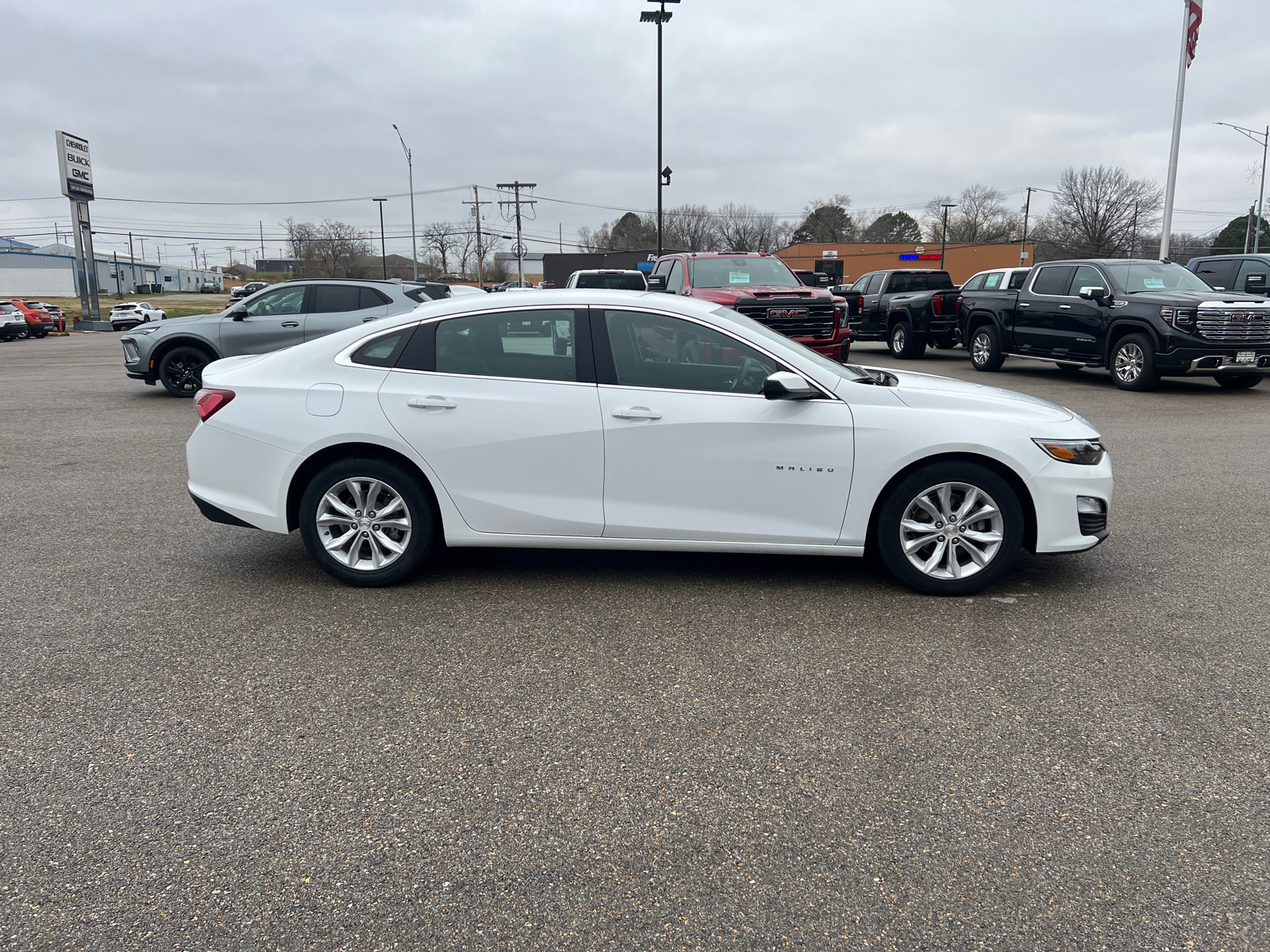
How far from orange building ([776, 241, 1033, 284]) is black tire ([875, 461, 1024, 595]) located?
246 ft

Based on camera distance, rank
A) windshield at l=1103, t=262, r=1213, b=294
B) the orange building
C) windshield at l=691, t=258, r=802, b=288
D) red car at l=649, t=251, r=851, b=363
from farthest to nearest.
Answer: the orange building < windshield at l=691, t=258, r=802, b=288 < windshield at l=1103, t=262, r=1213, b=294 < red car at l=649, t=251, r=851, b=363

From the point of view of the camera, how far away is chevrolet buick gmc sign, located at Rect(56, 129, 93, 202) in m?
43.9

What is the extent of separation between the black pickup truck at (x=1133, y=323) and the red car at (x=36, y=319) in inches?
1570

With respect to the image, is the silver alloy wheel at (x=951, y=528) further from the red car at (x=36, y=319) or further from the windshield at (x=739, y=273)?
the red car at (x=36, y=319)

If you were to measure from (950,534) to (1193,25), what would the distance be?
2616cm

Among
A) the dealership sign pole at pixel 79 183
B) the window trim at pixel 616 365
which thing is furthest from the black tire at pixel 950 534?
the dealership sign pole at pixel 79 183

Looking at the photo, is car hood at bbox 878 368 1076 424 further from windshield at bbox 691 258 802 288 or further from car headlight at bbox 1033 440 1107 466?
windshield at bbox 691 258 802 288

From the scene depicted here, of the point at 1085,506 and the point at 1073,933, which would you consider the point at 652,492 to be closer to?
the point at 1085,506

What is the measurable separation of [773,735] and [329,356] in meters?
3.22

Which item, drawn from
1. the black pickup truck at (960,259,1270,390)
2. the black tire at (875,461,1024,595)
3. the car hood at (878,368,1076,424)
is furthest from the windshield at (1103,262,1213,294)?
the black tire at (875,461,1024,595)

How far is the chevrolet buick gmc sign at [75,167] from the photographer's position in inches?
1730

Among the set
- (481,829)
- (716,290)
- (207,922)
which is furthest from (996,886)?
(716,290)

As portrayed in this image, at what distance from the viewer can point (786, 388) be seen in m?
4.71

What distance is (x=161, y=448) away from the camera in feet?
31.9
